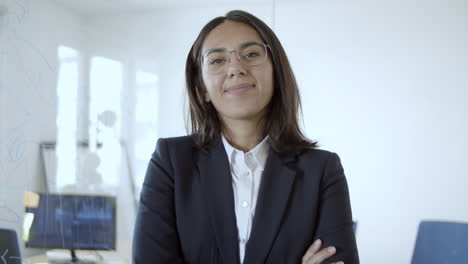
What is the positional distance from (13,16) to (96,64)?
0.42 meters

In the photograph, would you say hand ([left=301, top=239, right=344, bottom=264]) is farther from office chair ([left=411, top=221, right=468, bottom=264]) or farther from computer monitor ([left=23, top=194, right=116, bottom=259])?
office chair ([left=411, top=221, right=468, bottom=264])

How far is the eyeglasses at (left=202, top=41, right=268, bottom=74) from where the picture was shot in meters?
1.31

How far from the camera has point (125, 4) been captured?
6.46 ft

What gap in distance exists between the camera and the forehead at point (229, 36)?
1.33m

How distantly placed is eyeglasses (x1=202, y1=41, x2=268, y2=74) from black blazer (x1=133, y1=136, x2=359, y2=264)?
0.29 m

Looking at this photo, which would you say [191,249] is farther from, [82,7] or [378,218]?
[378,218]

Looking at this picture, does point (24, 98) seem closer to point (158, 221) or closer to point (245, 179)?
point (158, 221)

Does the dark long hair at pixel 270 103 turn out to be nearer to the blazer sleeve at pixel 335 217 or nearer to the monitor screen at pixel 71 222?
the blazer sleeve at pixel 335 217

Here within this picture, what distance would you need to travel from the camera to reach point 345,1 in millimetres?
4133

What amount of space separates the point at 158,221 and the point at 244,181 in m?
0.30

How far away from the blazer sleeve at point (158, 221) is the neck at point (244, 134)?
24 cm

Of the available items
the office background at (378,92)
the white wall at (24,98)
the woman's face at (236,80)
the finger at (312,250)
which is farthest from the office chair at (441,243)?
the white wall at (24,98)

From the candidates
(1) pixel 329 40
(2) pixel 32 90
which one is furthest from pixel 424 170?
(2) pixel 32 90

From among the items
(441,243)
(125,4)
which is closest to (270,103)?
(125,4)
